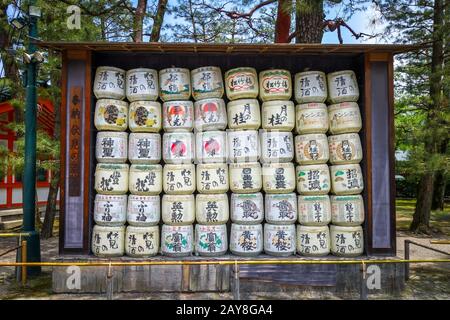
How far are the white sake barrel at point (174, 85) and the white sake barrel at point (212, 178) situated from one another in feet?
3.88

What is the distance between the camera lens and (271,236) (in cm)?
565

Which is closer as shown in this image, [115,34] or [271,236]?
[271,236]

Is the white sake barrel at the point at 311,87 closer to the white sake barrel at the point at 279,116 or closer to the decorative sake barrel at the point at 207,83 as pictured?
the white sake barrel at the point at 279,116

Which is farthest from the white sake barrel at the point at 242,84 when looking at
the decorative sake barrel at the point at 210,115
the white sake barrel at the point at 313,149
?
the white sake barrel at the point at 313,149

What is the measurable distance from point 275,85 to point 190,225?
8.43 feet

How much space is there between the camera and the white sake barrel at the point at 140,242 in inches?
220

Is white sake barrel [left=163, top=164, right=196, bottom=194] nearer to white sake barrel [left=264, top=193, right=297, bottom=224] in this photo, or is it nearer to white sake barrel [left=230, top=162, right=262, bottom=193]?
white sake barrel [left=230, top=162, right=262, bottom=193]

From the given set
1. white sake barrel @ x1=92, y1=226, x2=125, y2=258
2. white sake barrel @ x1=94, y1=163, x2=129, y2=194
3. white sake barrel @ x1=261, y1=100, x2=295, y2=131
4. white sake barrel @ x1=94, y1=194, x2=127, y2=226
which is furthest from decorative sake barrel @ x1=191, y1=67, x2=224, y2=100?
white sake barrel @ x1=92, y1=226, x2=125, y2=258

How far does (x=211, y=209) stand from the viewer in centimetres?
562

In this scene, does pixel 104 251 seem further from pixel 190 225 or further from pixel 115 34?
pixel 115 34

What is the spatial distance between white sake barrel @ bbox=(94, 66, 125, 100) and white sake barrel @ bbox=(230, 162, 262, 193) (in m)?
2.18

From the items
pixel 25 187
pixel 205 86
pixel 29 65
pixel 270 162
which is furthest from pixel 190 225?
pixel 29 65

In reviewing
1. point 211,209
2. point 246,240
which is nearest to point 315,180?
point 246,240

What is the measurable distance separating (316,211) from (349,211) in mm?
502
